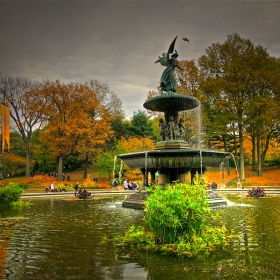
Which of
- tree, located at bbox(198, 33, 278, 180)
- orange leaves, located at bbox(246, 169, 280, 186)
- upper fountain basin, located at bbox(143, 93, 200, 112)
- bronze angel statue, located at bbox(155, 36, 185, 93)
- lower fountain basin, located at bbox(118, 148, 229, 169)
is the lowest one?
orange leaves, located at bbox(246, 169, 280, 186)

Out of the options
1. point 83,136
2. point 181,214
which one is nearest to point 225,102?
point 83,136

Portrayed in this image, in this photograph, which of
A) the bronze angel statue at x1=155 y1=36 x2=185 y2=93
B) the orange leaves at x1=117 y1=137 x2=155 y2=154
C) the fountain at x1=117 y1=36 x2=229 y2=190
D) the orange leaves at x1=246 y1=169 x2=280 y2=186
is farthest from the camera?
the orange leaves at x1=117 y1=137 x2=155 y2=154

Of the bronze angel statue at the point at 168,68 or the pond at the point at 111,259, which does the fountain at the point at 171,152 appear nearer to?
the bronze angel statue at the point at 168,68

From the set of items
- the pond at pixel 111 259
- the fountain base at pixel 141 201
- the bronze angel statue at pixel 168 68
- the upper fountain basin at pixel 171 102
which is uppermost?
the bronze angel statue at pixel 168 68

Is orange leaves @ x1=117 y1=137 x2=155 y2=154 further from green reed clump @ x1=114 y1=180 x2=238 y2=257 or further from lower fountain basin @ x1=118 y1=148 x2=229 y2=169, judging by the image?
green reed clump @ x1=114 y1=180 x2=238 y2=257

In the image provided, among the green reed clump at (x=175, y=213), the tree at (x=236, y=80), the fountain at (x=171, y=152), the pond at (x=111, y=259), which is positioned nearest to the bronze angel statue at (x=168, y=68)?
the fountain at (x=171, y=152)

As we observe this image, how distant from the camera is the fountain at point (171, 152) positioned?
48.0 ft

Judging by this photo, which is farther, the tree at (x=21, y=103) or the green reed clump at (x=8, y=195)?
the tree at (x=21, y=103)

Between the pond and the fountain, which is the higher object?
the fountain

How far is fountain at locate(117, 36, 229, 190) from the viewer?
48.0 feet

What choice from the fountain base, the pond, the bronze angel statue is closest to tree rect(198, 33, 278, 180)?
the bronze angel statue

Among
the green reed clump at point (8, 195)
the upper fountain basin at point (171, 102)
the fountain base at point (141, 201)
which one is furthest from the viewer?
the upper fountain basin at point (171, 102)

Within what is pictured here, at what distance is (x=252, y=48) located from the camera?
3675cm

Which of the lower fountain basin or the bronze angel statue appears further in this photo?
the bronze angel statue
